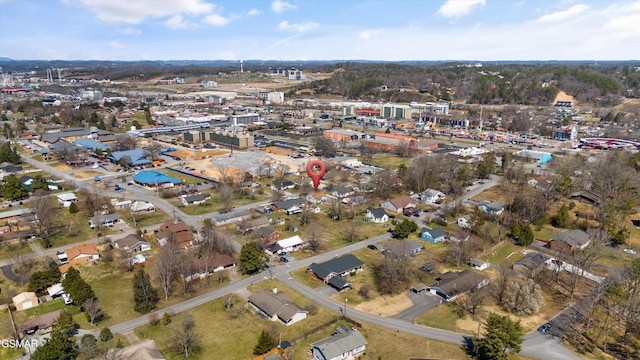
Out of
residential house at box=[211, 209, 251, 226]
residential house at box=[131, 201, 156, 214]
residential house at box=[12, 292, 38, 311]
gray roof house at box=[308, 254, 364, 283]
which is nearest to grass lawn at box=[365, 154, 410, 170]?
residential house at box=[211, 209, 251, 226]

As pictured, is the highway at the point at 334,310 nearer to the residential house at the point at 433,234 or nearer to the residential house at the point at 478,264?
the residential house at the point at 433,234

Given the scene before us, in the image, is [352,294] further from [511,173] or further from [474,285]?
[511,173]

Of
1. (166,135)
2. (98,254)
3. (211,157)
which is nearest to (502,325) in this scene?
(98,254)

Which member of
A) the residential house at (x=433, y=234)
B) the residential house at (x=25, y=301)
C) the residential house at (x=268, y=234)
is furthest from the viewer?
the residential house at (x=433, y=234)

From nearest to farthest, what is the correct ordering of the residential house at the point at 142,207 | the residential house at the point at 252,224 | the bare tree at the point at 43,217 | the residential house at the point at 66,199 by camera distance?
the bare tree at the point at 43,217, the residential house at the point at 252,224, the residential house at the point at 142,207, the residential house at the point at 66,199

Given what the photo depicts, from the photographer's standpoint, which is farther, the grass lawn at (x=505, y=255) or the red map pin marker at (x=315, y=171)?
the red map pin marker at (x=315, y=171)

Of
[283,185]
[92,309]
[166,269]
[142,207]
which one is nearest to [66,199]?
[142,207]

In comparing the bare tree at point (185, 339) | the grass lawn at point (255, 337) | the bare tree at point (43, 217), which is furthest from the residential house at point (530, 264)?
the bare tree at point (43, 217)

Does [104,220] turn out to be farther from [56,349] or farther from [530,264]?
[530,264]
